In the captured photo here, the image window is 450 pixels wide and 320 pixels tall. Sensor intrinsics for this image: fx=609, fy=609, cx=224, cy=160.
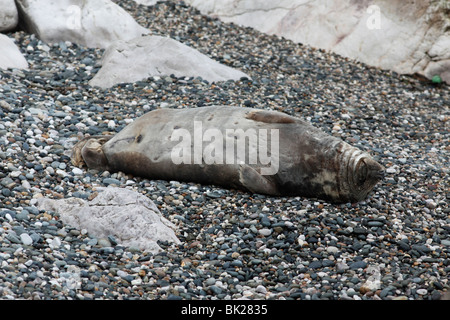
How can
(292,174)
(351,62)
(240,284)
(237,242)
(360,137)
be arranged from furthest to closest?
(351,62) < (360,137) < (292,174) < (237,242) < (240,284)

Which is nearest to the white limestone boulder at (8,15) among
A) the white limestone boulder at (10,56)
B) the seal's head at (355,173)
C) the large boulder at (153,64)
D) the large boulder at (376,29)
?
the white limestone boulder at (10,56)

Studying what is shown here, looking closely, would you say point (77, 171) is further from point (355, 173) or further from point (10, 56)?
point (10, 56)

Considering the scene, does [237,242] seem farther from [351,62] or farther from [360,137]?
[351,62]

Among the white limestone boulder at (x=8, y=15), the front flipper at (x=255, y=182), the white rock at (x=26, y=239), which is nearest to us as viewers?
the white rock at (x=26, y=239)

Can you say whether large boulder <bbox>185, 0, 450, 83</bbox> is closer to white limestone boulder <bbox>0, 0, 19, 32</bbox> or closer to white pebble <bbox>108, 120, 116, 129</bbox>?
white limestone boulder <bbox>0, 0, 19, 32</bbox>

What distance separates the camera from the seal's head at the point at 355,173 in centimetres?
536

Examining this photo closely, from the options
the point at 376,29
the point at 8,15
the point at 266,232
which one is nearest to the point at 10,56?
the point at 8,15

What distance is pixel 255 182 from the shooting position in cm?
553

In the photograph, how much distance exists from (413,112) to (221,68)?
261cm

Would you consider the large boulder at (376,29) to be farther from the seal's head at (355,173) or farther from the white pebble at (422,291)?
the white pebble at (422,291)

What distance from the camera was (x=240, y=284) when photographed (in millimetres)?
4445

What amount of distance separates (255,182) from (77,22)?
4.60 m

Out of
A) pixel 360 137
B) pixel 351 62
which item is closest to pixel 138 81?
pixel 360 137

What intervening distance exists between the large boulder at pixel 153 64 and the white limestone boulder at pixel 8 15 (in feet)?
5.46
